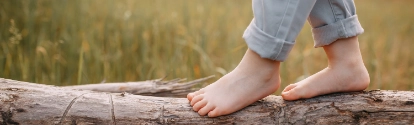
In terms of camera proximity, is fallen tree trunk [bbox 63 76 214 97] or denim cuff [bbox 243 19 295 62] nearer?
denim cuff [bbox 243 19 295 62]

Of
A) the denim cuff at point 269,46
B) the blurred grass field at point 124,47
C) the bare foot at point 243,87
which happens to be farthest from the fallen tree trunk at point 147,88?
the denim cuff at point 269,46

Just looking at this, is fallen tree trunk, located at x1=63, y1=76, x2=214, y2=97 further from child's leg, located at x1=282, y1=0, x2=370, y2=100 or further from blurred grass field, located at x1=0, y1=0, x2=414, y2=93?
child's leg, located at x1=282, y1=0, x2=370, y2=100

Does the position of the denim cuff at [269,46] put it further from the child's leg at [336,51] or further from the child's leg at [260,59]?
the child's leg at [336,51]

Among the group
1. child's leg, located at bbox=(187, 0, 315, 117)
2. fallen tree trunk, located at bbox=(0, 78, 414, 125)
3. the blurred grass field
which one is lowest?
fallen tree trunk, located at bbox=(0, 78, 414, 125)

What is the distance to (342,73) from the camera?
48.4 inches

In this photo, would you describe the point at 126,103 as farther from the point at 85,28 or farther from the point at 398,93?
the point at 85,28

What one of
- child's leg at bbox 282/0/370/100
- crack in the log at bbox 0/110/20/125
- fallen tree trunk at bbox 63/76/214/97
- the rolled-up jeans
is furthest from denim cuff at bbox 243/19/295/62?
crack in the log at bbox 0/110/20/125

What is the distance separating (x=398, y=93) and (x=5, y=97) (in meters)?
1.03

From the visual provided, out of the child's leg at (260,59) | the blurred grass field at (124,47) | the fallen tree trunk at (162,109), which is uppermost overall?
the blurred grass field at (124,47)

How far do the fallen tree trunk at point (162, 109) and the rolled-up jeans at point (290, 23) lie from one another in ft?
0.52

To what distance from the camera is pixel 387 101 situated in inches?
43.6

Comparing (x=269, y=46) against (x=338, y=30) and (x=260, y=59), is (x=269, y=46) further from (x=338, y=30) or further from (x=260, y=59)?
(x=338, y=30)

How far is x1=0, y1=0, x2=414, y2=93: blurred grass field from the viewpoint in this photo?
212cm

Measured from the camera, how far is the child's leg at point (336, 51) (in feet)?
3.89
